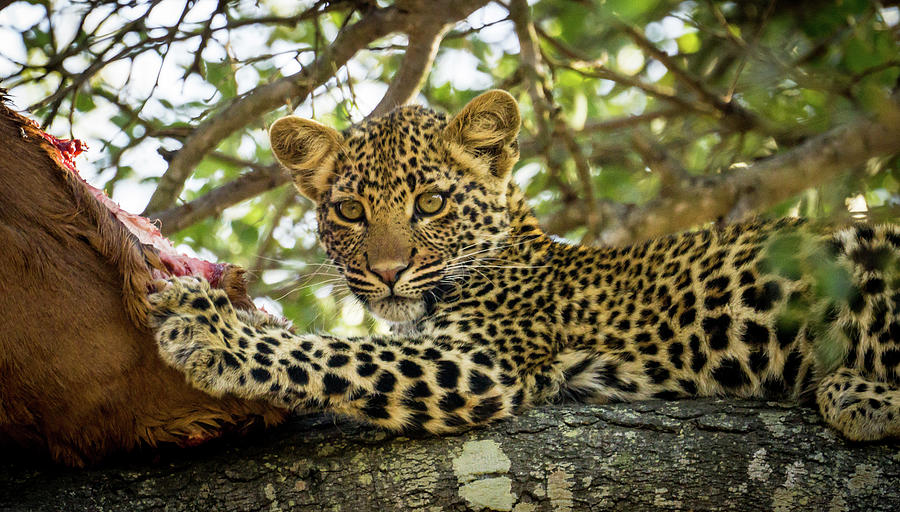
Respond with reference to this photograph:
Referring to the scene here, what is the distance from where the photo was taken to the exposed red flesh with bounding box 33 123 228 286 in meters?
3.51

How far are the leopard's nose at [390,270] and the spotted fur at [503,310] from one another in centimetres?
1

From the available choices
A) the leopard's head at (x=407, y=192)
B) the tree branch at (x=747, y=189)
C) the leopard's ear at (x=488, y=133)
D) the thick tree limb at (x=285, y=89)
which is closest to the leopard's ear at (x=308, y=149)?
the leopard's head at (x=407, y=192)

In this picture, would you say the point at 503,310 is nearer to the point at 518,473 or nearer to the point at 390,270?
the point at 390,270

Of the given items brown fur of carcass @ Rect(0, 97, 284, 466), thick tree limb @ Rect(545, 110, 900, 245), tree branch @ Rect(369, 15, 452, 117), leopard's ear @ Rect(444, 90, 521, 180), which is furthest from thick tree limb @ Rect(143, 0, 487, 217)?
brown fur of carcass @ Rect(0, 97, 284, 466)

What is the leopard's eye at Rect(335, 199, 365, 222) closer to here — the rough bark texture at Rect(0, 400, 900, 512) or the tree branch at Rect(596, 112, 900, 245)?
the rough bark texture at Rect(0, 400, 900, 512)

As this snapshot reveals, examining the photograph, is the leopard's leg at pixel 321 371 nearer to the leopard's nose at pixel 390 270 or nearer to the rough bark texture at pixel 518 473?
the rough bark texture at pixel 518 473

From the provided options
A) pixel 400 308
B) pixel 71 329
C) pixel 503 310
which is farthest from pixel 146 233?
pixel 503 310

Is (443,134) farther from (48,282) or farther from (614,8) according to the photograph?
(48,282)

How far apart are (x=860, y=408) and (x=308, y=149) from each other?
3.51 metres

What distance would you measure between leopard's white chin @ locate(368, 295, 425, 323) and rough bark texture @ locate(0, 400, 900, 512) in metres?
1.44

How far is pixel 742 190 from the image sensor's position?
6.68 meters

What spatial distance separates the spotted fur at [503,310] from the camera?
3.71m

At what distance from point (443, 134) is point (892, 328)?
2762mm

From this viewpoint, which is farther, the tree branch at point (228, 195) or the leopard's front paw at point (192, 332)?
the tree branch at point (228, 195)
